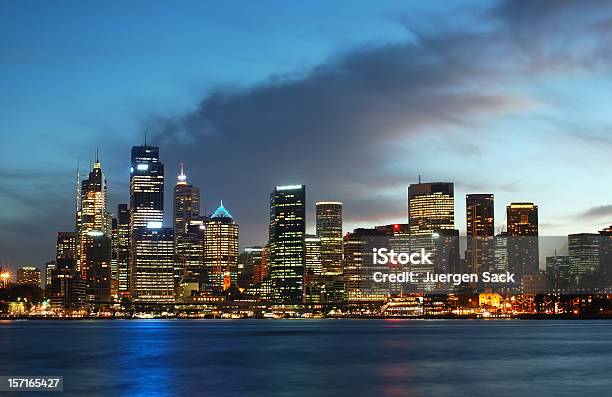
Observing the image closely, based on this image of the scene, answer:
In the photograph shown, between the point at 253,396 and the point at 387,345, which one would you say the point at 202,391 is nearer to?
the point at 253,396

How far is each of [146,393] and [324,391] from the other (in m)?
10.3

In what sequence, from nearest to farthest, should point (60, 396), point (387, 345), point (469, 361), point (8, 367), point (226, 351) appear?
point (60, 396), point (8, 367), point (469, 361), point (226, 351), point (387, 345)

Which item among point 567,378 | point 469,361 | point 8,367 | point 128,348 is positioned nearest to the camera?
point 567,378

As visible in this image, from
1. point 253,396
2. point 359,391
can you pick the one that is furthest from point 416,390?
point 253,396

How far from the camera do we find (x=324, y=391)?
180 ft

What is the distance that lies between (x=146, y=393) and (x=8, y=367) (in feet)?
79.6

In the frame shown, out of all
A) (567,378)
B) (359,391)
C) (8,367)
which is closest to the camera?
(359,391)

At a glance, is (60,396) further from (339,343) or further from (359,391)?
(339,343)

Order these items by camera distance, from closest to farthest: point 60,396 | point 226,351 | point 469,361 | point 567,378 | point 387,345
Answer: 1. point 60,396
2. point 567,378
3. point 469,361
4. point 226,351
5. point 387,345

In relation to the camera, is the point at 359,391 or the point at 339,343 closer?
the point at 359,391

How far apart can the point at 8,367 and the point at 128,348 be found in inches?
1063

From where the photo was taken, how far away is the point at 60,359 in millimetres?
81312

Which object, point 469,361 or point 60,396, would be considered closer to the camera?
point 60,396

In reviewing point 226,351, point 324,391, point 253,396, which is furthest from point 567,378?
point 226,351
